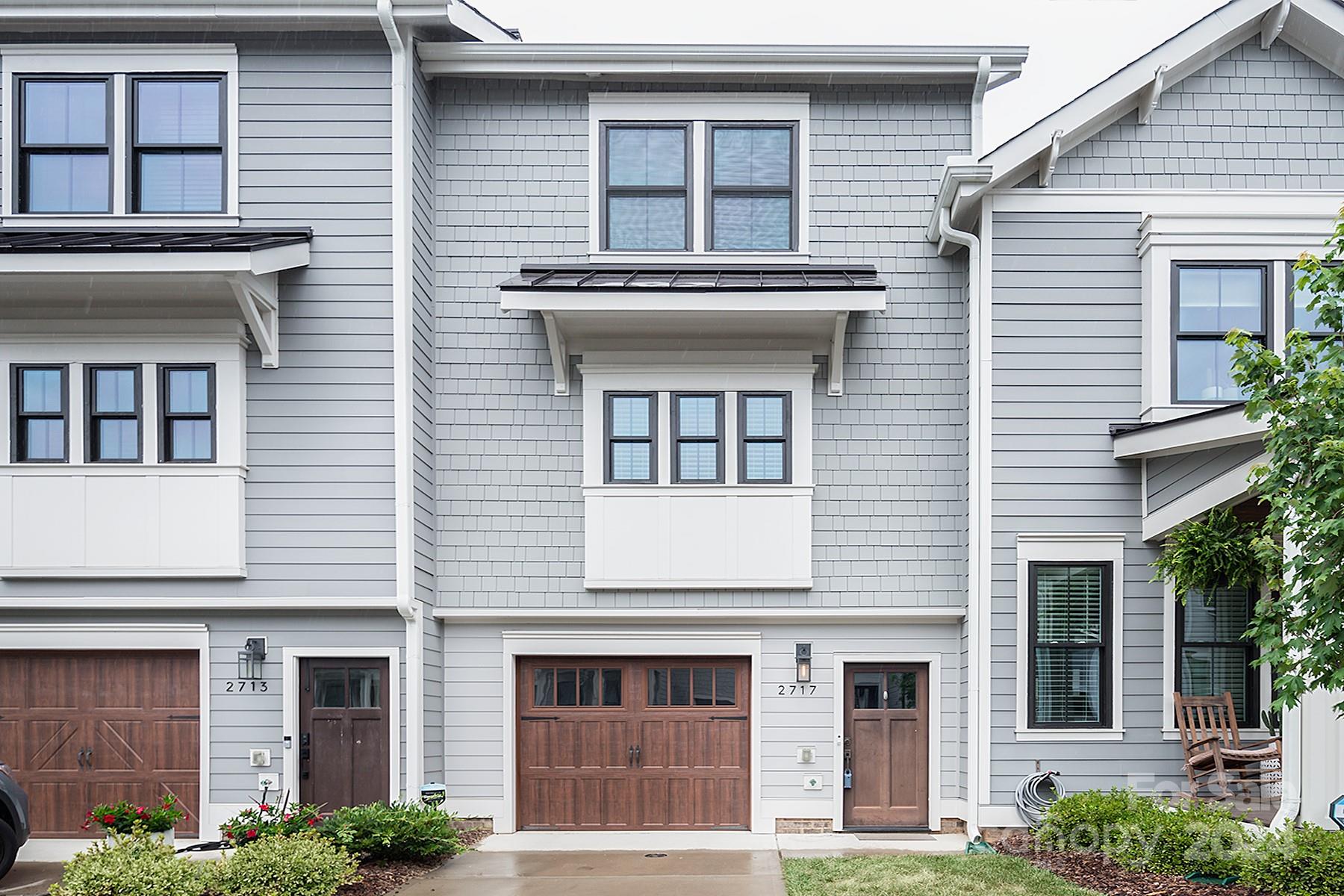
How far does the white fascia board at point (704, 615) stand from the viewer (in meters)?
11.4

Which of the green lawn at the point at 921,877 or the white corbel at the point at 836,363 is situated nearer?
the green lawn at the point at 921,877

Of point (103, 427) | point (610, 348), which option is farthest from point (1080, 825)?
point (103, 427)

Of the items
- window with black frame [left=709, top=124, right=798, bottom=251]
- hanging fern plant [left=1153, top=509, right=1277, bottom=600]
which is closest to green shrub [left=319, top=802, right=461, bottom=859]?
→ window with black frame [left=709, top=124, right=798, bottom=251]

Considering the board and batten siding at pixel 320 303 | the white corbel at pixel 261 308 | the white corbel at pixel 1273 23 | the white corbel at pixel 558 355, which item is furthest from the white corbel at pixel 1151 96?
the white corbel at pixel 261 308

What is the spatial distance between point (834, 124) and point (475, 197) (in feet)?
12.3

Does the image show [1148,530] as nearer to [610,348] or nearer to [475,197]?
[610,348]

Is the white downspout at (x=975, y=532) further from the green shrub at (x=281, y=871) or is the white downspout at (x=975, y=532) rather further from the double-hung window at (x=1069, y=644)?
the green shrub at (x=281, y=871)

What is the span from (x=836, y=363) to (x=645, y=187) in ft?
8.78

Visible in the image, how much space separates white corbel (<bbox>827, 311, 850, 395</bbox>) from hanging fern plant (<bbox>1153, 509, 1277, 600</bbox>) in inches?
134

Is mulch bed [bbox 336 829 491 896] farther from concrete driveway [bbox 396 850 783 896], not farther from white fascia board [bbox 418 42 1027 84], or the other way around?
white fascia board [bbox 418 42 1027 84]

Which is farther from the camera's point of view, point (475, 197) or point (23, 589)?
point (475, 197)

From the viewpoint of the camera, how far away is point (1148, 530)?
10.6 meters

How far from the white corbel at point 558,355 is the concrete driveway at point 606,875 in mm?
4487

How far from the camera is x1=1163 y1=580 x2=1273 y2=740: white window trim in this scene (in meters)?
10.7
